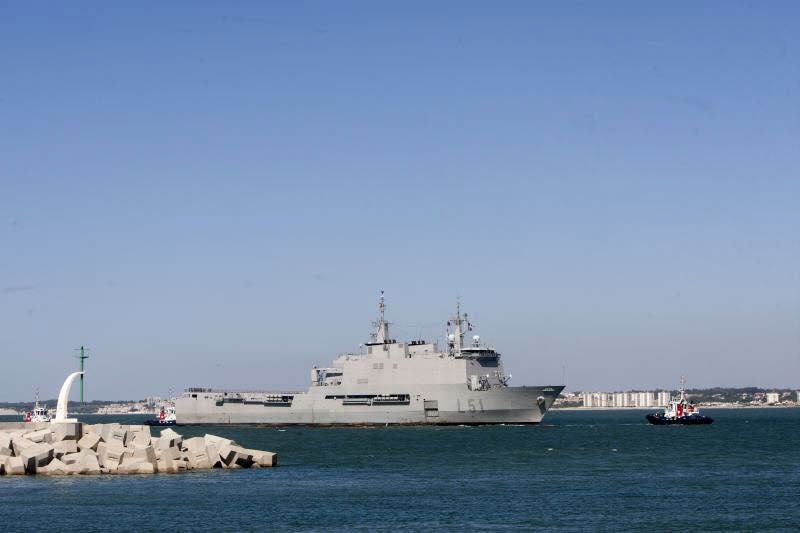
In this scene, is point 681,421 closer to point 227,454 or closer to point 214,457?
point 227,454

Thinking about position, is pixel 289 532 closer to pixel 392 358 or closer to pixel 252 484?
pixel 252 484

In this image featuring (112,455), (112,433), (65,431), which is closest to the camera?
(112,455)

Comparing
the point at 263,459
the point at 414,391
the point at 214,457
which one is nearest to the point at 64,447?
the point at 214,457

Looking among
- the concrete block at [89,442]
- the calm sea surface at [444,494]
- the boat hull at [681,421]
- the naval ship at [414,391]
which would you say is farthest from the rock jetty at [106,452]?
the boat hull at [681,421]

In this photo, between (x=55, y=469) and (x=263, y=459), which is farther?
(x=263, y=459)

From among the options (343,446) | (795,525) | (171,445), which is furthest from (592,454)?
(795,525)

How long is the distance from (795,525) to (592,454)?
29.3 meters

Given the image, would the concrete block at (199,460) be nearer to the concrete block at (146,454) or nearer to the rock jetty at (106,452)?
the rock jetty at (106,452)

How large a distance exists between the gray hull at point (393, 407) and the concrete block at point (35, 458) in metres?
49.3

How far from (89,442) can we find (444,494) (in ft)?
54.4

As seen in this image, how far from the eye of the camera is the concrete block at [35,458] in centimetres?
4444

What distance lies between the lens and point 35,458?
146ft

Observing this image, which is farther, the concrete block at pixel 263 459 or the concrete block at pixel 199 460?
the concrete block at pixel 263 459

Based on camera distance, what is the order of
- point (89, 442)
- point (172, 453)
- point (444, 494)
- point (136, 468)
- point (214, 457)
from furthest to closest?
point (214, 457) → point (89, 442) → point (172, 453) → point (136, 468) → point (444, 494)
